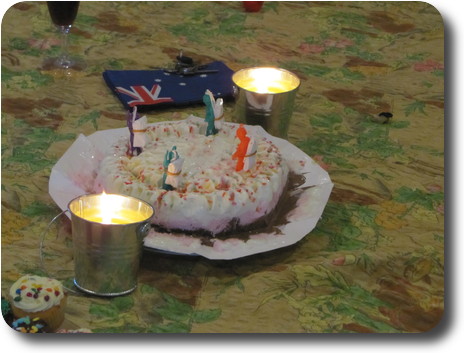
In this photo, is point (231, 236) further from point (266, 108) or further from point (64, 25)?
point (64, 25)

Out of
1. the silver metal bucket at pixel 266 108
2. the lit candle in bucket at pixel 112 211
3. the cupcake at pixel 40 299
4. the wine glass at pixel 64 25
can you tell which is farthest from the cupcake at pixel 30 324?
the wine glass at pixel 64 25

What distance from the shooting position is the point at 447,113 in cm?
234

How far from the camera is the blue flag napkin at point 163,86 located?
93.0 inches

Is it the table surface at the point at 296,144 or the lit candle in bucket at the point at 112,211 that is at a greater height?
the lit candle in bucket at the point at 112,211

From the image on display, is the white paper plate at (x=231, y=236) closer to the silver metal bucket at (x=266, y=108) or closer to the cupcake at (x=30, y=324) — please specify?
the silver metal bucket at (x=266, y=108)

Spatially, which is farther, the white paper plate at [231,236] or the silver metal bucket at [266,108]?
the silver metal bucket at [266,108]

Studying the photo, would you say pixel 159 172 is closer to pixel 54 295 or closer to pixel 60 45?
pixel 54 295

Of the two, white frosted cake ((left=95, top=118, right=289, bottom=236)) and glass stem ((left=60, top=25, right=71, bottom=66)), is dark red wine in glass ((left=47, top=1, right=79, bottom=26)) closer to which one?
glass stem ((left=60, top=25, right=71, bottom=66))

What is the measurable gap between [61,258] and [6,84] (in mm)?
820

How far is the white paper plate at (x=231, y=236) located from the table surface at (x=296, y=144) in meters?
0.04

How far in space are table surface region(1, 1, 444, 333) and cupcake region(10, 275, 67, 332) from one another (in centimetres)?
4

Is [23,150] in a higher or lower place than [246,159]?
lower

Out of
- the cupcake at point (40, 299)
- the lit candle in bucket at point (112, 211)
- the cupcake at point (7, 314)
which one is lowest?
the cupcake at point (7, 314)

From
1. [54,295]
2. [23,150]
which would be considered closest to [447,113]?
[23,150]
